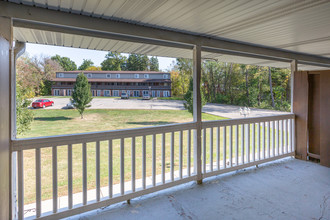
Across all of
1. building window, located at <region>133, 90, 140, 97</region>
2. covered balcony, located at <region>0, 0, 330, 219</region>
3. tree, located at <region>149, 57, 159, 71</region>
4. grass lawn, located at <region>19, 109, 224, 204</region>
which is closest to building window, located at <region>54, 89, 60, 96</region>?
grass lawn, located at <region>19, 109, 224, 204</region>

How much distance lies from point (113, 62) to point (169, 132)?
7.75 ft

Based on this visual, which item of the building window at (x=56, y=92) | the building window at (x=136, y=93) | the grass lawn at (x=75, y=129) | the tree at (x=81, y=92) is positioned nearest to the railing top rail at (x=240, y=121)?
the grass lawn at (x=75, y=129)

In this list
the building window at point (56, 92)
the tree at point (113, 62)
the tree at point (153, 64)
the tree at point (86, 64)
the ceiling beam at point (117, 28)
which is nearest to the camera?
the ceiling beam at point (117, 28)

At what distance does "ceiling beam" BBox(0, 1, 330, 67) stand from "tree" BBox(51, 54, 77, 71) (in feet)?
6.45

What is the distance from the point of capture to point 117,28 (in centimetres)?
233

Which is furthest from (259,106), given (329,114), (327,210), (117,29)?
(117,29)

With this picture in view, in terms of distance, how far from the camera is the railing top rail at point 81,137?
191 cm

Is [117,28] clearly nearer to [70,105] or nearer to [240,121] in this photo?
[70,105]

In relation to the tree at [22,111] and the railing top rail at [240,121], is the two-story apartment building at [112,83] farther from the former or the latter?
the railing top rail at [240,121]

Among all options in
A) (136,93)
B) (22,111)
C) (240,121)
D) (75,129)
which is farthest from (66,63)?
(240,121)

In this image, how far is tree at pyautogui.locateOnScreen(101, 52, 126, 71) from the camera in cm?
410

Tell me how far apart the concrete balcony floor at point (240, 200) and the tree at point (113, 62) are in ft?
8.77

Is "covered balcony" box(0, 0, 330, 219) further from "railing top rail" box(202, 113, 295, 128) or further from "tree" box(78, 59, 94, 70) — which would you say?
"tree" box(78, 59, 94, 70)

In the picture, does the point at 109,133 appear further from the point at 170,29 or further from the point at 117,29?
the point at 170,29
